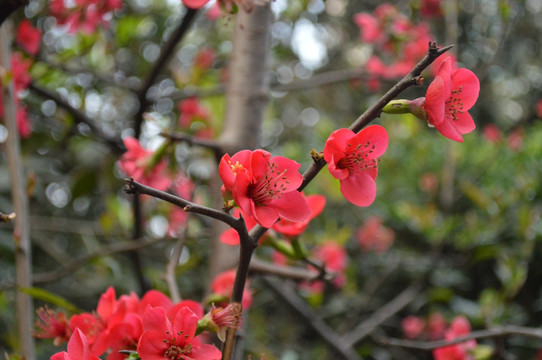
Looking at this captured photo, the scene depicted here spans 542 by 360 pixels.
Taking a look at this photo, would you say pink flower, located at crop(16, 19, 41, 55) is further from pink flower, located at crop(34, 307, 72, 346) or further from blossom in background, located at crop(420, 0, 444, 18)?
blossom in background, located at crop(420, 0, 444, 18)

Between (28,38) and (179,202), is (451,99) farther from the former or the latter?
(28,38)

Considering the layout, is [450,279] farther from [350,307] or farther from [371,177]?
[371,177]

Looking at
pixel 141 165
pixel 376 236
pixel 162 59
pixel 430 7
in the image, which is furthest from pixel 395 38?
pixel 141 165

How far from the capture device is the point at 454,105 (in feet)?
1.56

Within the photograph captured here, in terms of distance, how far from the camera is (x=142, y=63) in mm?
1713

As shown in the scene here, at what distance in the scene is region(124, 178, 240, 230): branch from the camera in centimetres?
33

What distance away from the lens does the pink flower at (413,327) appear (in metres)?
1.47

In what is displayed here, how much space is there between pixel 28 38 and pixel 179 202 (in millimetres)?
1203

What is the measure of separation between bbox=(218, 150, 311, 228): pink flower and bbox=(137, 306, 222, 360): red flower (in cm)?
11

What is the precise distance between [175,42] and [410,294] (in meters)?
1.06

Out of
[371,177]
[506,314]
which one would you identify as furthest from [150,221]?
[371,177]

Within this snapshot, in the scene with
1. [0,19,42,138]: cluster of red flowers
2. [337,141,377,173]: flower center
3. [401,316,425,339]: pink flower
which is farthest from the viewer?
[401,316,425,339]: pink flower

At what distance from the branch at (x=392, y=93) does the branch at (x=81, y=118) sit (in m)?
0.87

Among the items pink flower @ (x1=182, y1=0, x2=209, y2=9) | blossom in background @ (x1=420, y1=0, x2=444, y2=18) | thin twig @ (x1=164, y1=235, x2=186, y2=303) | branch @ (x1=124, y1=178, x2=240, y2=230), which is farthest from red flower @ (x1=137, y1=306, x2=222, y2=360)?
blossom in background @ (x1=420, y1=0, x2=444, y2=18)
